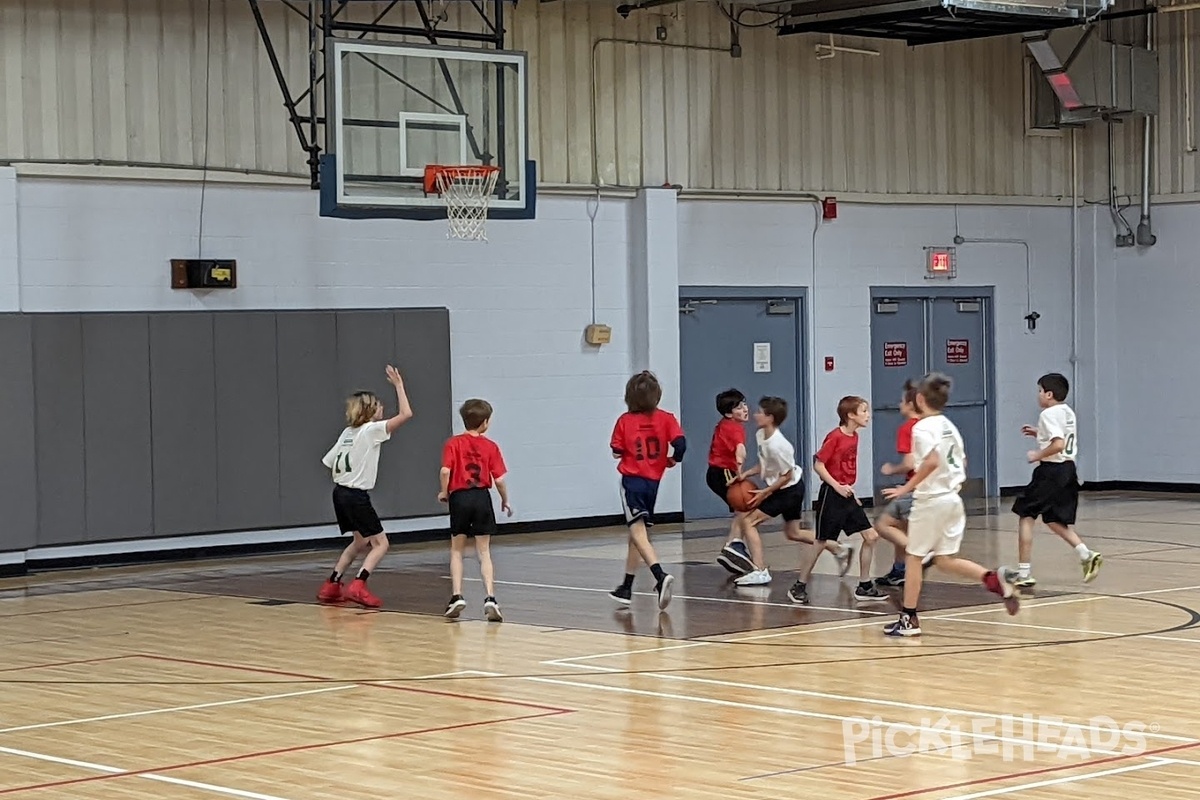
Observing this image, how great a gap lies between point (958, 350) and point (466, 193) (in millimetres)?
9177

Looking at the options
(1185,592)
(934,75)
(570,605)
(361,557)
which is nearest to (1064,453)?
(1185,592)

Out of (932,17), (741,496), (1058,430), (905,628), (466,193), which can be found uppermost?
(932,17)

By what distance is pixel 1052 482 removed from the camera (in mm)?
13922

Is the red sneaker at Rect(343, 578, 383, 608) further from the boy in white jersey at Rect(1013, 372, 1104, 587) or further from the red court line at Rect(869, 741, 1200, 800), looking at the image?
the red court line at Rect(869, 741, 1200, 800)

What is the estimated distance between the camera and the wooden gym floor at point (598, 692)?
7.49 m

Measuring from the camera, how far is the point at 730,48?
21.3 meters

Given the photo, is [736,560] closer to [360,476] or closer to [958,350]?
[360,476]

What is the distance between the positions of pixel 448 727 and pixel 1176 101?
17329mm

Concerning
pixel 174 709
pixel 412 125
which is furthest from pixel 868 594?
pixel 412 125

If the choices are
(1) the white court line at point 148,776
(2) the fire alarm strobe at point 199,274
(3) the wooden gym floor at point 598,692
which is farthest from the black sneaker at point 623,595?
(2) the fire alarm strobe at point 199,274

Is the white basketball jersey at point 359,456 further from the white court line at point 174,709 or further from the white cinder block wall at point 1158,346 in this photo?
the white cinder block wall at point 1158,346

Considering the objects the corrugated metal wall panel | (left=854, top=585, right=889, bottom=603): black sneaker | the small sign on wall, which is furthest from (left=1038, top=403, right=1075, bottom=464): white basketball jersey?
the small sign on wall

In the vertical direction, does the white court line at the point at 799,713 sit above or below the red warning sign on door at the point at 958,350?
below

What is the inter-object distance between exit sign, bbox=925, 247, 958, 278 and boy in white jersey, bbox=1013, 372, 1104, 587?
29.9 ft
